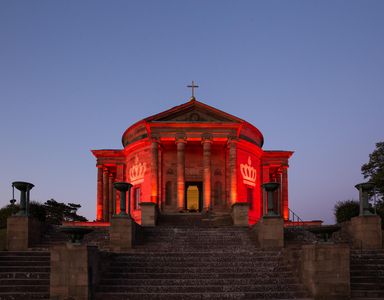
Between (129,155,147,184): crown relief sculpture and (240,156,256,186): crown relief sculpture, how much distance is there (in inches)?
331

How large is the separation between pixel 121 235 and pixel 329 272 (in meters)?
10.4

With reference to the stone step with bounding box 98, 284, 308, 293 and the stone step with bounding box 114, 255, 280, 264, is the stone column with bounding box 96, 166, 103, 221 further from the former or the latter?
the stone step with bounding box 98, 284, 308, 293

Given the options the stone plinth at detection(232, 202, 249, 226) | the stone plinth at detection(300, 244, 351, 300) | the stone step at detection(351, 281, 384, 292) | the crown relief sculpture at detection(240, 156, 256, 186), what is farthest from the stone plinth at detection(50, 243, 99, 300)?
the crown relief sculpture at detection(240, 156, 256, 186)

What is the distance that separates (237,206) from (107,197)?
20849mm

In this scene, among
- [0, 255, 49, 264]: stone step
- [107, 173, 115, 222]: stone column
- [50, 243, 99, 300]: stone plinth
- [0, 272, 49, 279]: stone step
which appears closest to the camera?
[50, 243, 99, 300]: stone plinth

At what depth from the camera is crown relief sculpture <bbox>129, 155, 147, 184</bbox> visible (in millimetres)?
41781

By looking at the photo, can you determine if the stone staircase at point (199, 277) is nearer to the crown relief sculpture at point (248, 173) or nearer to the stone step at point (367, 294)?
the stone step at point (367, 294)

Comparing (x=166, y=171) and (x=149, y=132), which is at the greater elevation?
(x=149, y=132)

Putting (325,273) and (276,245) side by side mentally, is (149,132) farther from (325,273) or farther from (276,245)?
(325,273)

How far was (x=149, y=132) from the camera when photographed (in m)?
39.5

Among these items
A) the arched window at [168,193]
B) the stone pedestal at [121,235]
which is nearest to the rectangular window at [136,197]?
the arched window at [168,193]

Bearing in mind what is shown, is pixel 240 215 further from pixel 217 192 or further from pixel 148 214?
pixel 217 192

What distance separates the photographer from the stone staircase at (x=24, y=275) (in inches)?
651

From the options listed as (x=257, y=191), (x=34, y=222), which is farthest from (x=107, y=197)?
(x=34, y=222)
